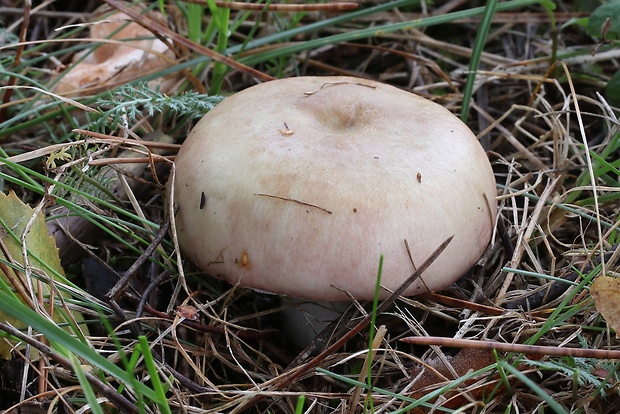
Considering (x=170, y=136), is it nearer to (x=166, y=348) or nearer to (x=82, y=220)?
(x=82, y=220)

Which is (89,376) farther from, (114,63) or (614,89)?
(614,89)

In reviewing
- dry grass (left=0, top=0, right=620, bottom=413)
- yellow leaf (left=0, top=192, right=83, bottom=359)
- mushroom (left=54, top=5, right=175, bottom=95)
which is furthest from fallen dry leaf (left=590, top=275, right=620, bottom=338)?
mushroom (left=54, top=5, right=175, bottom=95)

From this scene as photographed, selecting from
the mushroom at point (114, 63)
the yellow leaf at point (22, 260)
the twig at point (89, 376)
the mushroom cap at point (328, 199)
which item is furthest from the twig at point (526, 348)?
the mushroom at point (114, 63)

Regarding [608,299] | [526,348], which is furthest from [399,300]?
[608,299]

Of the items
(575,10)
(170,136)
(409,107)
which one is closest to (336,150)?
(409,107)

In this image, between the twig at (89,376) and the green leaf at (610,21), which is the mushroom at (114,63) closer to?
the twig at (89,376)
